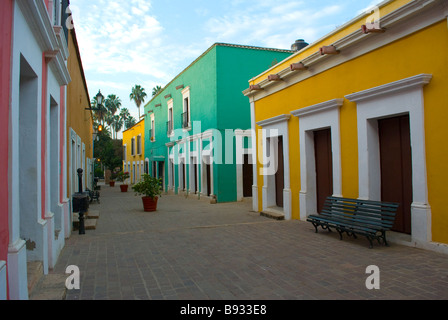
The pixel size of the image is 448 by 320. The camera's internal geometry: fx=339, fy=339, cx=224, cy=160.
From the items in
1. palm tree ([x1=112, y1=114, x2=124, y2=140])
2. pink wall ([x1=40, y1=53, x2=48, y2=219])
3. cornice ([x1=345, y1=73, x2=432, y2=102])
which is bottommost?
pink wall ([x1=40, y1=53, x2=48, y2=219])

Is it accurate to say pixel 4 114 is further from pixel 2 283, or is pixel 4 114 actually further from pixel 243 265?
pixel 243 265

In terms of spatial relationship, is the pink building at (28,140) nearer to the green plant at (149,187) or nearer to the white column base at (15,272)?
the white column base at (15,272)

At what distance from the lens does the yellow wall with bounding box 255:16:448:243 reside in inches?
211

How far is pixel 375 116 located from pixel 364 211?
184cm

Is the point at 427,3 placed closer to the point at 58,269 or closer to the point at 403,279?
the point at 403,279

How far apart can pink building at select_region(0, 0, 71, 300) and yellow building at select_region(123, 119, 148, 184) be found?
25.0m

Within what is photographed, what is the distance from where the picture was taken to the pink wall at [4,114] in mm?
2814

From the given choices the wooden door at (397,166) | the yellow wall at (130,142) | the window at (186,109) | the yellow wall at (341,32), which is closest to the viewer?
the yellow wall at (341,32)

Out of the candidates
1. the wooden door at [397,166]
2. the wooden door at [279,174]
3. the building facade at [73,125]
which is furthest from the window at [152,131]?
the wooden door at [397,166]

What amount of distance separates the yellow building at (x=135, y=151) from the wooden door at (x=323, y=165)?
946 inches

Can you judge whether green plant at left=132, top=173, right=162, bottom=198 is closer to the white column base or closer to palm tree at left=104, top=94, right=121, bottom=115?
the white column base

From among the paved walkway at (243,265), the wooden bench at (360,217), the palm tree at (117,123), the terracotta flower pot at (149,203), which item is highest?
the palm tree at (117,123)

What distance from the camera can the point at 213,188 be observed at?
51.6ft

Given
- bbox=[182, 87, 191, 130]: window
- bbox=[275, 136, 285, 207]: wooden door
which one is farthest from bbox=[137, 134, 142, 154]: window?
bbox=[275, 136, 285, 207]: wooden door
